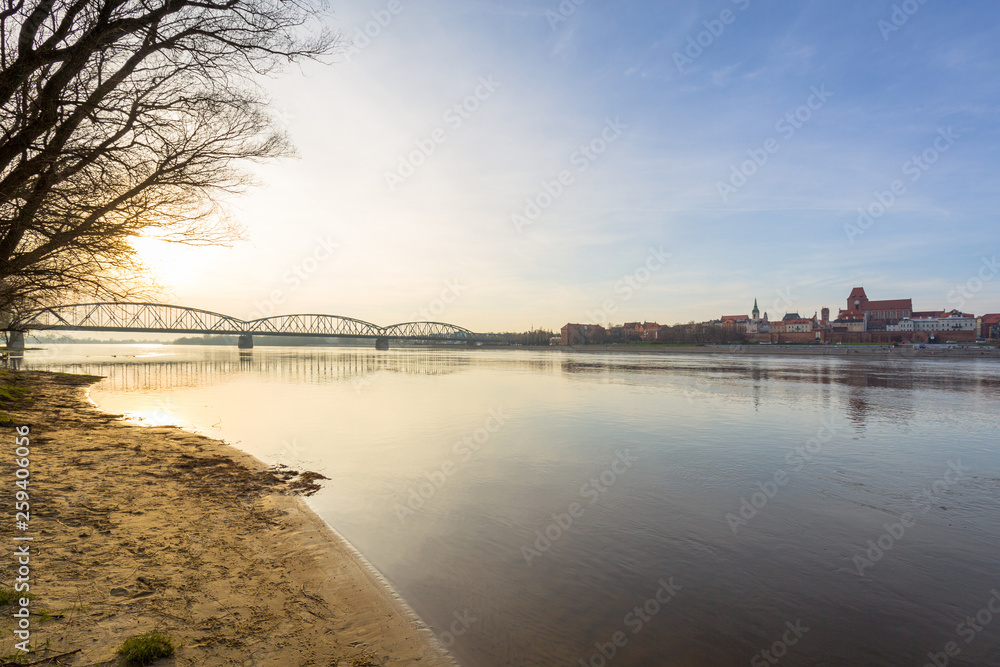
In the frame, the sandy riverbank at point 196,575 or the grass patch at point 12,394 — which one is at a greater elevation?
the grass patch at point 12,394

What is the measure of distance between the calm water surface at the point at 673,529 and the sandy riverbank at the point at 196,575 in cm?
67

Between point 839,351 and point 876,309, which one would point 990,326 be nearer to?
point 876,309

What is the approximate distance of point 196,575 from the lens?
5562 mm

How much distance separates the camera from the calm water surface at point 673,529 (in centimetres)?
523

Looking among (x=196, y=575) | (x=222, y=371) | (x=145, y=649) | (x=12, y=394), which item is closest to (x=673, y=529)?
(x=196, y=575)

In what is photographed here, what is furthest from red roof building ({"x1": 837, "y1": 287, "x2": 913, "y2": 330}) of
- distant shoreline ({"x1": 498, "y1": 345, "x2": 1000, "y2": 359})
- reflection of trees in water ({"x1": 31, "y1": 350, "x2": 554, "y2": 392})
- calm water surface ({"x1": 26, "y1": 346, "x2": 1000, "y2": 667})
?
calm water surface ({"x1": 26, "y1": 346, "x2": 1000, "y2": 667})

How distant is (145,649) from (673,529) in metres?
7.09

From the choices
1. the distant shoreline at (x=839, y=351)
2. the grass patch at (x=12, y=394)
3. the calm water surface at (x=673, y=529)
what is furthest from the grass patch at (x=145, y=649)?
the distant shoreline at (x=839, y=351)

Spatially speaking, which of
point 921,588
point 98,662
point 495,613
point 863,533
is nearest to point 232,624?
point 98,662

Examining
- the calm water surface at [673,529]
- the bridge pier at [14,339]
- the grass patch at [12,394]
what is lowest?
the calm water surface at [673,529]

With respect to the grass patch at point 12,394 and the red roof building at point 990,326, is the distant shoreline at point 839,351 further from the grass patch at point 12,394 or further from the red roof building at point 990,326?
the grass patch at point 12,394

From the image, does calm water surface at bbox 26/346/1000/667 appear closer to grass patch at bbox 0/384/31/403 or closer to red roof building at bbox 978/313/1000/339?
grass patch at bbox 0/384/31/403

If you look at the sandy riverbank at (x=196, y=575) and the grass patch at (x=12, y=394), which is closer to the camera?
the sandy riverbank at (x=196, y=575)

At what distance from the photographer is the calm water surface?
5230mm
